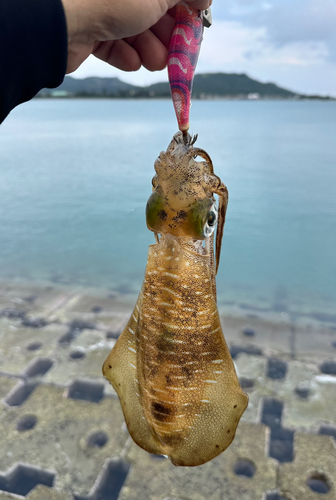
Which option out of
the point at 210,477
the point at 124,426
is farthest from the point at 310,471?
the point at 124,426

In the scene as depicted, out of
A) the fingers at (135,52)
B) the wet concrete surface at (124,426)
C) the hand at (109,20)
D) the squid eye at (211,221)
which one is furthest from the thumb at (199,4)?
the wet concrete surface at (124,426)

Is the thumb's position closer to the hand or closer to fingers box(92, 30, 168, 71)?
the hand

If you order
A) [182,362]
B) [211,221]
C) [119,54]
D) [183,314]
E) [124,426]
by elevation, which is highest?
[119,54]

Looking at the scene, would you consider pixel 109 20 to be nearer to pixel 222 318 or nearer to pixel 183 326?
pixel 183 326

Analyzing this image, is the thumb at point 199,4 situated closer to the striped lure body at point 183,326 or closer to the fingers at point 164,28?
the striped lure body at point 183,326

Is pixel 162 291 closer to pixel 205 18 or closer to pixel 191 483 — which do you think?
pixel 205 18

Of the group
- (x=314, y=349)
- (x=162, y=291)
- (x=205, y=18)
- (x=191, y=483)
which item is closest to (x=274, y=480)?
(x=191, y=483)
